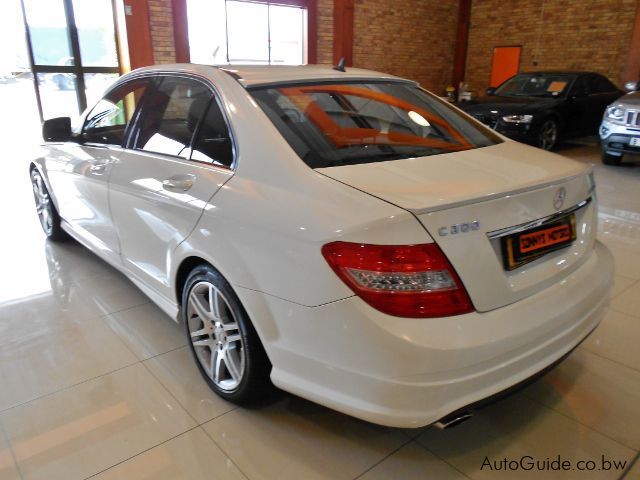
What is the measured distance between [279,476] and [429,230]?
97cm

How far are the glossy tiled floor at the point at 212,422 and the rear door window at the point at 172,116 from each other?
3.22 ft

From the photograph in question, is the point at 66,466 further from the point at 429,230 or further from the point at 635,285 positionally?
the point at 635,285

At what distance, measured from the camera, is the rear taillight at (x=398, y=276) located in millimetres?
1388

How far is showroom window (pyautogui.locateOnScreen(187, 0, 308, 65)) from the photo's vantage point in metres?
8.91

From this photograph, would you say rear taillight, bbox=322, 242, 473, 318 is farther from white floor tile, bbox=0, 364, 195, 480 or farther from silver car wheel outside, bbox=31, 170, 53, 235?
silver car wheel outside, bbox=31, 170, 53, 235

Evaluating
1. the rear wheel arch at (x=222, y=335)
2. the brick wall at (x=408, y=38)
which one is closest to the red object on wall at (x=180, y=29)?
the brick wall at (x=408, y=38)

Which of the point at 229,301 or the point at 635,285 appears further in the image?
the point at 635,285

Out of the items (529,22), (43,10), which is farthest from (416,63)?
(43,10)

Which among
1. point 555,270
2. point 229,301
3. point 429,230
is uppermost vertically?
point 429,230

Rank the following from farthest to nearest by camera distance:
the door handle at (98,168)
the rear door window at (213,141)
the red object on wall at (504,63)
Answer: the red object on wall at (504,63) → the door handle at (98,168) → the rear door window at (213,141)

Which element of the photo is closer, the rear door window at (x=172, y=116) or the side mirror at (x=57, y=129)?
the rear door window at (x=172, y=116)

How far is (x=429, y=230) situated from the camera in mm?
1392

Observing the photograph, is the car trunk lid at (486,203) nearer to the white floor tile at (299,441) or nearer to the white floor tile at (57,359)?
the white floor tile at (299,441)

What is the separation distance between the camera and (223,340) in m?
1.98
